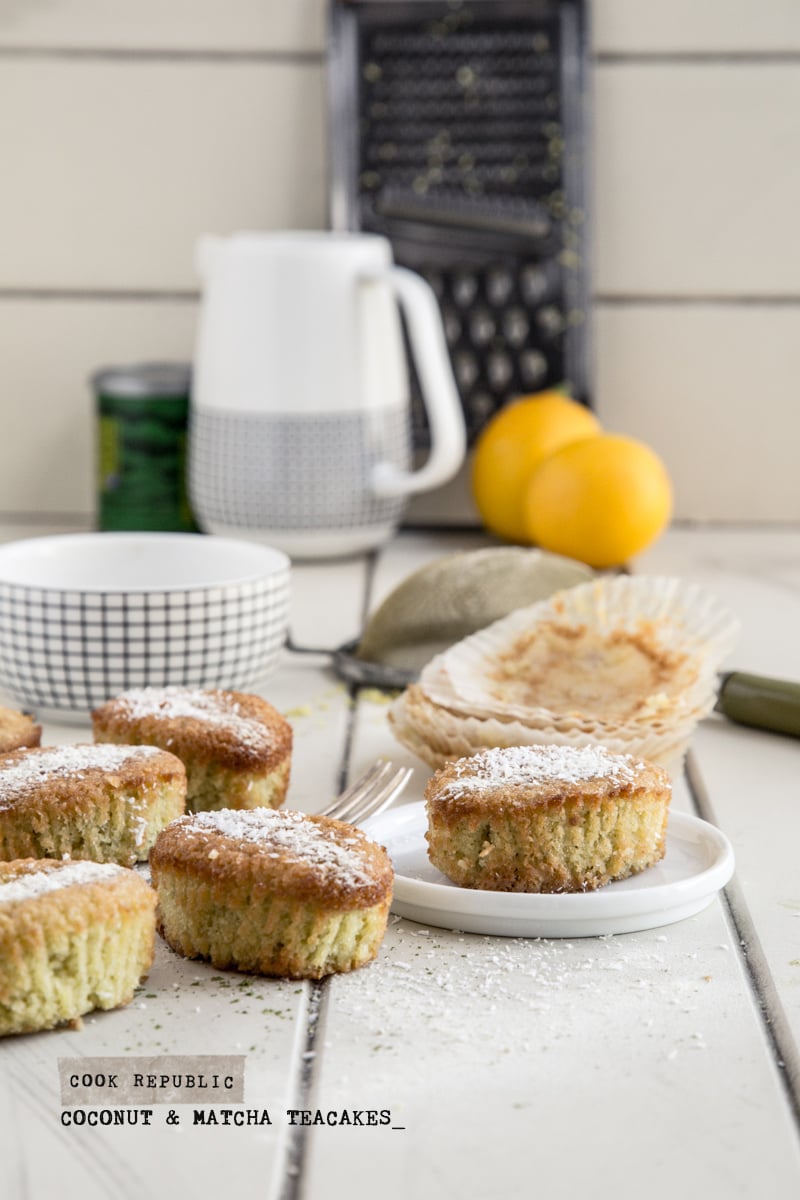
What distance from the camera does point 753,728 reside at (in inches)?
44.9

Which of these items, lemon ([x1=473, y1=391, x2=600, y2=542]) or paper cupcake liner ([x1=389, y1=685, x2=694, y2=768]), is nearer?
paper cupcake liner ([x1=389, y1=685, x2=694, y2=768])

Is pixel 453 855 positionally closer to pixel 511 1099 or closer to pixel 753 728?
pixel 511 1099

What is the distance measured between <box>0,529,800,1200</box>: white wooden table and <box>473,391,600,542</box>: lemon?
2.93ft

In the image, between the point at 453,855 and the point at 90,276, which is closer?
the point at 453,855

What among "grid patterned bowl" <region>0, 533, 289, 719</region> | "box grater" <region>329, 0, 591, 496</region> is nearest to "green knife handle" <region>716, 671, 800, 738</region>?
"grid patterned bowl" <region>0, 533, 289, 719</region>

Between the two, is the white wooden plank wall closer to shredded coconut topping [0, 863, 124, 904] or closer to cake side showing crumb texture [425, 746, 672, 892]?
cake side showing crumb texture [425, 746, 672, 892]

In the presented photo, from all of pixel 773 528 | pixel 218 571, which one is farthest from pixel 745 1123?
pixel 773 528

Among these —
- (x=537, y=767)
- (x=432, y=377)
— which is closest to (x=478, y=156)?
(x=432, y=377)

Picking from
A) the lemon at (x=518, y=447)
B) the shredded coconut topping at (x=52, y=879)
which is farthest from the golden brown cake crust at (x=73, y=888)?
the lemon at (x=518, y=447)

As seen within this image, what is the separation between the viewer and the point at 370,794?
912 mm

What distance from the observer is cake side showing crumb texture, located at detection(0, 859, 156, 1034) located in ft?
2.12

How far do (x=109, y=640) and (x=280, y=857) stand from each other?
1.42ft

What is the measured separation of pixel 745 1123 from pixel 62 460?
153cm

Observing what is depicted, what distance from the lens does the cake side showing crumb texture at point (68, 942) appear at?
65cm
